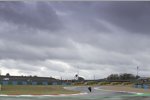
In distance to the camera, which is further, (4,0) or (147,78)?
(147,78)

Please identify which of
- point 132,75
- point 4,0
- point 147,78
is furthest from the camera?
point 132,75

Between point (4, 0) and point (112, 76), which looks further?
point (112, 76)

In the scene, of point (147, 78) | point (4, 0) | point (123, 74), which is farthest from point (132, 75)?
point (4, 0)

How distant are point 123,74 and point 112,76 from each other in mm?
8372

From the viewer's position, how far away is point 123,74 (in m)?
183

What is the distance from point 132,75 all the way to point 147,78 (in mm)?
27834

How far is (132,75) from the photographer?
180500 mm

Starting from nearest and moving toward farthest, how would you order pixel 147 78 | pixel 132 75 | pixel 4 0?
pixel 4 0
pixel 147 78
pixel 132 75

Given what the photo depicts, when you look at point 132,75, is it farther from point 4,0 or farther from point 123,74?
point 4,0

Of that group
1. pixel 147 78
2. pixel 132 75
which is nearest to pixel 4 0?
pixel 147 78

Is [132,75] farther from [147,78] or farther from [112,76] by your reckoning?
[147,78]

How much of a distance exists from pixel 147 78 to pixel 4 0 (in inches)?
5605

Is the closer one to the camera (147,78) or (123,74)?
(147,78)

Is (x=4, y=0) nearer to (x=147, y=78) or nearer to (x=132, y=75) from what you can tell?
(x=147, y=78)
